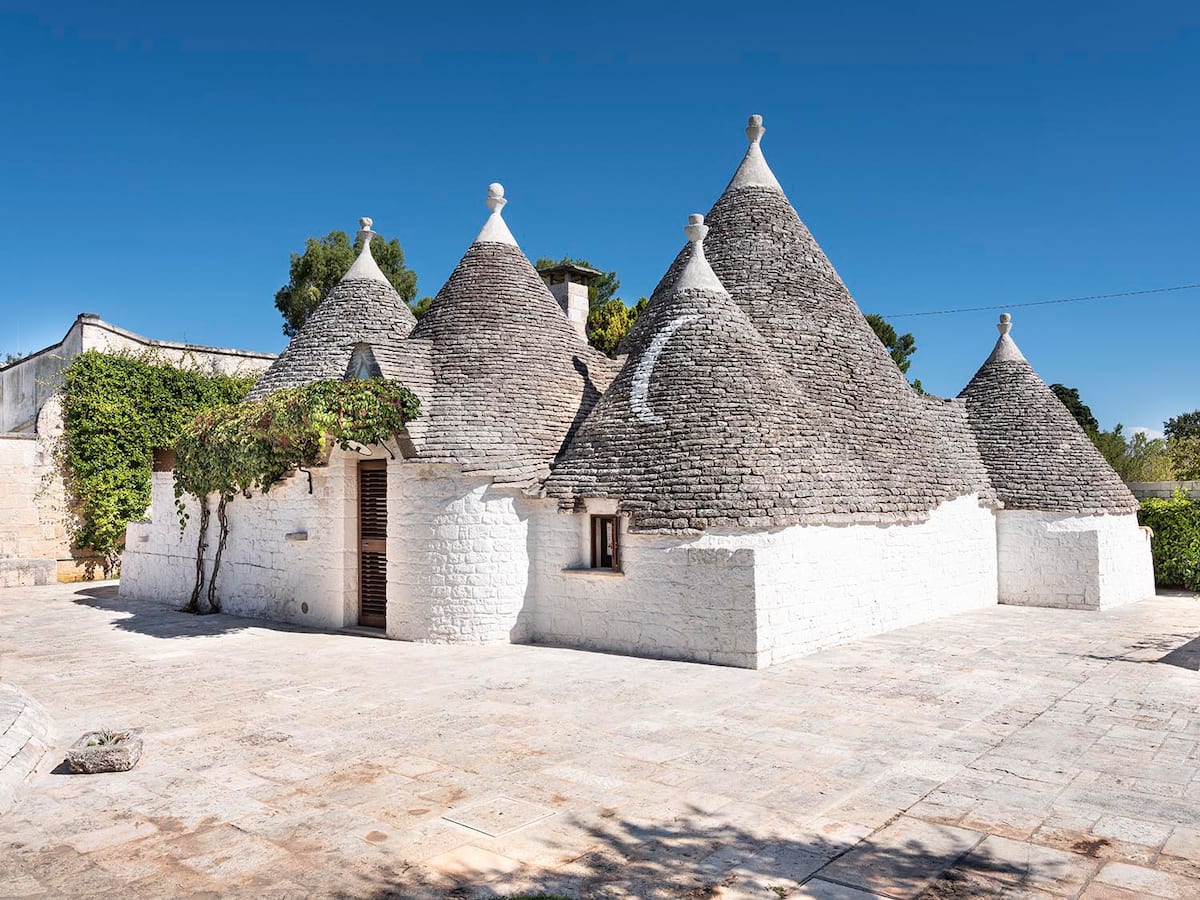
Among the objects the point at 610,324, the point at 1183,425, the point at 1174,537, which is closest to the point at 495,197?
the point at 1174,537

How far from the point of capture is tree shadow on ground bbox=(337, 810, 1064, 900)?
14.5 ft

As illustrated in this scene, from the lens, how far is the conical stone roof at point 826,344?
44.2 ft

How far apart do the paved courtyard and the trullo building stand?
1.12 meters

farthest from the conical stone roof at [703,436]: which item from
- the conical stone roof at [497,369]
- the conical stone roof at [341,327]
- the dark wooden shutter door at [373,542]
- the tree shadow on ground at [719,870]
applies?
the tree shadow on ground at [719,870]

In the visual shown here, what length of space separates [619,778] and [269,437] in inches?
368

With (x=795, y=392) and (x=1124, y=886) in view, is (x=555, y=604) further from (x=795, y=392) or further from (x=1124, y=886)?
(x=1124, y=886)

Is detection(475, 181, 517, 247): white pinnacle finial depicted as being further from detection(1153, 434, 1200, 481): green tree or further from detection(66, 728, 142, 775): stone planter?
detection(1153, 434, 1200, 481): green tree

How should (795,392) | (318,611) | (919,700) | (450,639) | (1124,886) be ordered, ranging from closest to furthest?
(1124,886)
(919,700)
(450,639)
(795,392)
(318,611)

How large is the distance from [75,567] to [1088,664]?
20.9m

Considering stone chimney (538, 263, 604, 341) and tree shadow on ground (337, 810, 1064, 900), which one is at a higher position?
stone chimney (538, 263, 604, 341)

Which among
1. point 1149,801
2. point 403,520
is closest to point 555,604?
point 403,520

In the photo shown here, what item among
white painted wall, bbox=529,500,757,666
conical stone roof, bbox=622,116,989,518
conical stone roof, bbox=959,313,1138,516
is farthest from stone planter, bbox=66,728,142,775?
conical stone roof, bbox=959,313,1138,516

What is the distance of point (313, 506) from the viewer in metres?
13.6

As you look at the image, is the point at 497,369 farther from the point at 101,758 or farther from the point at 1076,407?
the point at 1076,407
